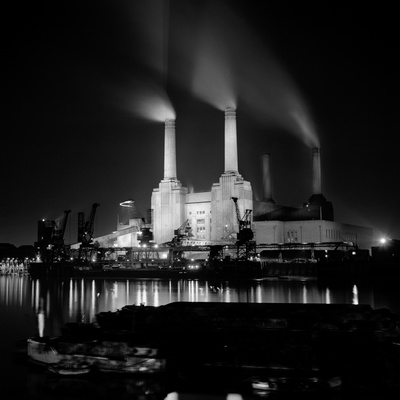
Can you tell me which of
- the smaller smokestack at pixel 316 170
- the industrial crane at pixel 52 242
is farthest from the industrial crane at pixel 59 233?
the smaller smokestack at pixel 316 170

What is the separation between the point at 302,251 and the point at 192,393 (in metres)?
88.4

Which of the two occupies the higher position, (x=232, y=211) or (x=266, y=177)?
(x=266, y=177)

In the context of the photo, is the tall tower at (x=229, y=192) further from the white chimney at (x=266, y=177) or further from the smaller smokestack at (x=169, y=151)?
the smaller smokestack at (x=169, y=151)

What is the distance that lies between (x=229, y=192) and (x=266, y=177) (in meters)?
12.0

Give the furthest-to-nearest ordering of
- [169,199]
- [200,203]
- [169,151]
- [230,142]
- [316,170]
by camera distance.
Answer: [200,203] < [169,151] < [169,199] < [316,170] < [230,142]

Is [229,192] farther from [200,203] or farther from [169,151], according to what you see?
[169,151]

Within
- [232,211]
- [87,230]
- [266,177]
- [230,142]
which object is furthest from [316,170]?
[87,230]

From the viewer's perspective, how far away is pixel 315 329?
15070mm

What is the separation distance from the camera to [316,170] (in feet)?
379

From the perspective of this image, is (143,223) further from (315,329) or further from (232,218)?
(315,329)

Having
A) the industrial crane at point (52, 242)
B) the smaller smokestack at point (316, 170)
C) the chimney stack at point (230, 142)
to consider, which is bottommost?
the industrial crane at point (52, 242)

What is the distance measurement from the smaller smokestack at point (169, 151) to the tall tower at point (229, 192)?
517 inches

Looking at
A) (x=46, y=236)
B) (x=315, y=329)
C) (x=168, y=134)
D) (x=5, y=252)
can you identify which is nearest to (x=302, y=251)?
(x=168, y=134)

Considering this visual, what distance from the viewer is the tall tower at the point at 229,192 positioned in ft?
377
